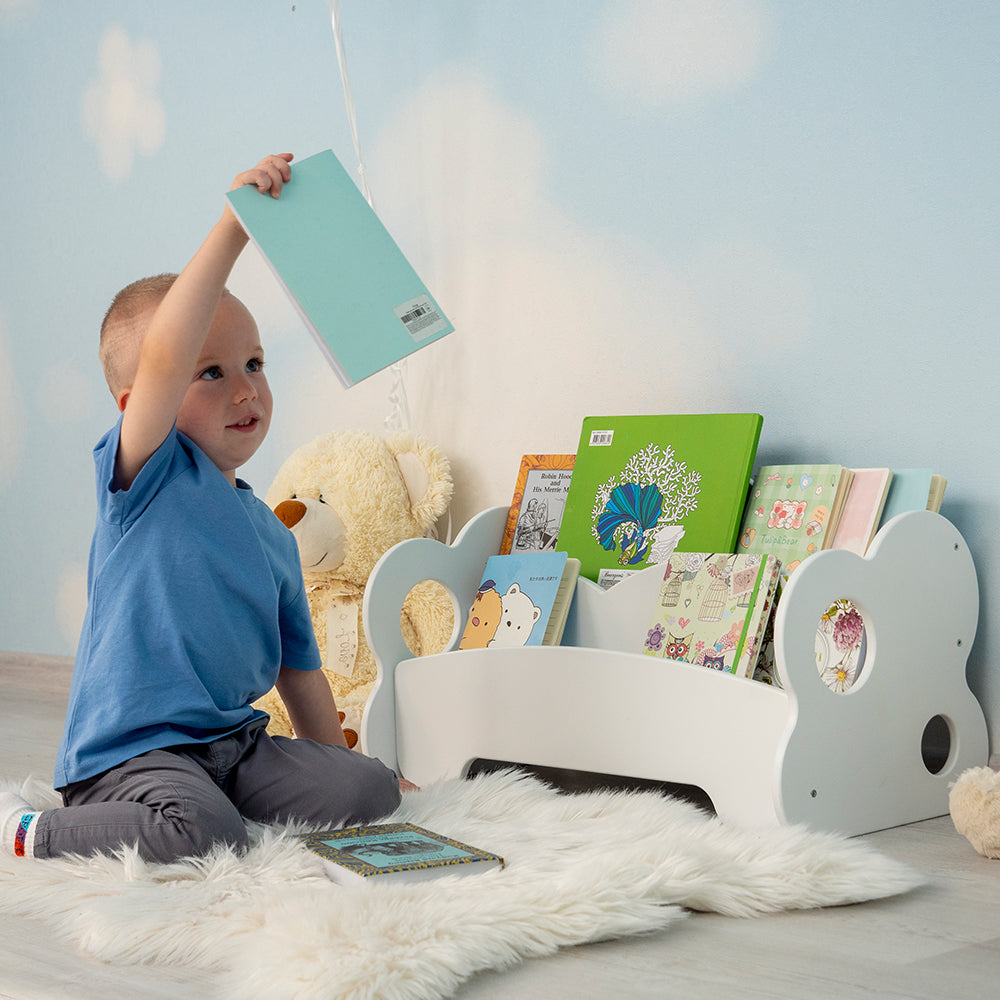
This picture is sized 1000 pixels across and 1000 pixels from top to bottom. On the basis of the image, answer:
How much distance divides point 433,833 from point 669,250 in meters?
0.80

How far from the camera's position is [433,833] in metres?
0.95

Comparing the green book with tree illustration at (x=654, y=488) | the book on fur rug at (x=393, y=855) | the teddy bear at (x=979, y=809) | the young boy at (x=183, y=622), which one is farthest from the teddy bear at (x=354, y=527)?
the teddy bear at (x=979, y=809)

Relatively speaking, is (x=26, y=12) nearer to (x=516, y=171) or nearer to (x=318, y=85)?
(x=318, y=85)

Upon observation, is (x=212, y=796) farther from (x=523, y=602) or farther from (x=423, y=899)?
(x=523, y=602)

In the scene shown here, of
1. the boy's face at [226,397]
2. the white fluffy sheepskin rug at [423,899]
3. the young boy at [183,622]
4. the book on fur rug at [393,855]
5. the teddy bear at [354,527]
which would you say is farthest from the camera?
the teddy bear at [354,527]

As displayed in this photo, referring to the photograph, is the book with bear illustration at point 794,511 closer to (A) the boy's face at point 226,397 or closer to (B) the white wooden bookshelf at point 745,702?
(B) the white wooden bookshelf at point 745,702

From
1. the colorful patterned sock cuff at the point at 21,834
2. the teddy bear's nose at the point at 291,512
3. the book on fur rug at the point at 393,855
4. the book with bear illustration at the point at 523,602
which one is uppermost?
the teddy bear's nose at the point at 291,512

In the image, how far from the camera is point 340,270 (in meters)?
0.99

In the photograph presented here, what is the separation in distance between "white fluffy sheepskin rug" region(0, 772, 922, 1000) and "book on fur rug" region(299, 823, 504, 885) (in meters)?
0.02

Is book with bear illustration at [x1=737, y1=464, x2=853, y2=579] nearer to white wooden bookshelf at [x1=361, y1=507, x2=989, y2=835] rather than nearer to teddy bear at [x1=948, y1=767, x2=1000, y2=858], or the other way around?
white wooden bookshelf at [x1=361, y1=507, x2=989, y2=835]

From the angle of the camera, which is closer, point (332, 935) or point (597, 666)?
point (332, 935)

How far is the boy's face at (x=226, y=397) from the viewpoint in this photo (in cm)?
105

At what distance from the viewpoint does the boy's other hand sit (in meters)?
0.98

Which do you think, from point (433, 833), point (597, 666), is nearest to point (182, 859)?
point (433, 833)
